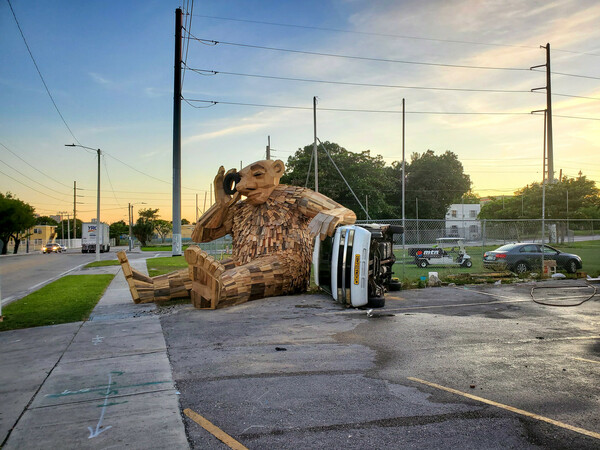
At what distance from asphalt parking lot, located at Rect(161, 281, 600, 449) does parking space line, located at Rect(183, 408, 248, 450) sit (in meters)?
0.01

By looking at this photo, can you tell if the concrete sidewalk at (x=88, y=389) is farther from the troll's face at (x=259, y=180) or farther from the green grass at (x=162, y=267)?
the green grass at (x=162, y=267)

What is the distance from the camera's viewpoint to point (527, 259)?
15.1m

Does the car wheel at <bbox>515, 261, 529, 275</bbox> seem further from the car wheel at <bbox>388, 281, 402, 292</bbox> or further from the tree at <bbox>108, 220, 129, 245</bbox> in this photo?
the tree at <bbox>108, 220, 129, 245</bbox>

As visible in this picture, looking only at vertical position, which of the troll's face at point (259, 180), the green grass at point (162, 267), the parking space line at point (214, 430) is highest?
the troll's face at point (259, 180)

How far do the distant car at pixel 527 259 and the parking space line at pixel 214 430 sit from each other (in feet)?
45.2

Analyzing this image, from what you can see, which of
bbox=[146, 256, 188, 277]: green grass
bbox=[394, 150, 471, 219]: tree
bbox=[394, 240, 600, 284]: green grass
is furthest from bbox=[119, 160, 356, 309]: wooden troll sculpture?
bbox=[394, 150, 471, 219]: tree

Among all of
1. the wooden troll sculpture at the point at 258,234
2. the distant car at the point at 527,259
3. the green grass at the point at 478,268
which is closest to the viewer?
the wooden troll sculpture at the point at 258,234

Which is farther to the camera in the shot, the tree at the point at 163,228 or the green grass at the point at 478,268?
the tree at the point at 163,228

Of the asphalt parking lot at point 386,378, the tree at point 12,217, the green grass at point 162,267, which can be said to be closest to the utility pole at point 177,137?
the green grass at point 162,267

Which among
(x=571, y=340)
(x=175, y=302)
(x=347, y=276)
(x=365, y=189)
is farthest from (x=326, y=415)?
(x=365, y=189)

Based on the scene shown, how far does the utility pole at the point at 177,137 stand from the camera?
653 inches

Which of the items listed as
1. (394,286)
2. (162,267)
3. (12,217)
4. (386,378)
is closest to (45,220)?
(12,217)

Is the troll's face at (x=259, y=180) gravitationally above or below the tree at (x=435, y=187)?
below

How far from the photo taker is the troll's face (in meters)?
9.26
